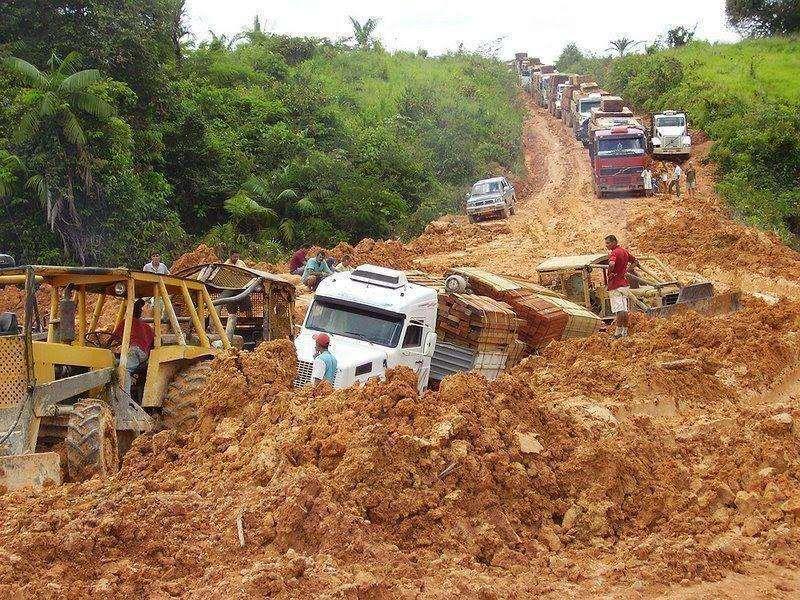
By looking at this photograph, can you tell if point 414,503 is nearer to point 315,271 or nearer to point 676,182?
point 315,271

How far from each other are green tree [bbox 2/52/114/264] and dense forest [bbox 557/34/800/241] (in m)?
20.4

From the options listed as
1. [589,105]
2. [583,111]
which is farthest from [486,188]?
[589,105]

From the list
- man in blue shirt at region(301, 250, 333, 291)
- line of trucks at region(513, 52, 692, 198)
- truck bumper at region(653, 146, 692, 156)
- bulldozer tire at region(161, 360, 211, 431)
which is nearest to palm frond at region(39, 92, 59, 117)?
man in blue shirt at region(301, 250, 333, 291)

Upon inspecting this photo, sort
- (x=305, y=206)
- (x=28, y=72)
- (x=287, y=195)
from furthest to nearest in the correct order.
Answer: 1. (x=287, y=195)
2. (x=305, y=206)
3. (x=28, y=72)

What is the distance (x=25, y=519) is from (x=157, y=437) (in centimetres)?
213

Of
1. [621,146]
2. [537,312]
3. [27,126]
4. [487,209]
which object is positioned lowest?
[487,209]

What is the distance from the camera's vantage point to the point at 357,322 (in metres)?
13.4

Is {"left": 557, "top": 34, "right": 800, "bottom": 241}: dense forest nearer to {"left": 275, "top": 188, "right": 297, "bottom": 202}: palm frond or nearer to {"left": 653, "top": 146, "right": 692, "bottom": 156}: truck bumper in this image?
{"left": 653, "top": 146, "right": 692, "bottom": 156}: truck bumper

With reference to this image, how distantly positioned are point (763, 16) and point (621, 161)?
38.0 m

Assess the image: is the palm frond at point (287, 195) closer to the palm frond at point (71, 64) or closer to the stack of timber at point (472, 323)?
the palm frond at point (71, 64)

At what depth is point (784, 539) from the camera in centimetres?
830

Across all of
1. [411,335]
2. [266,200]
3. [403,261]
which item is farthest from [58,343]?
[266,200]

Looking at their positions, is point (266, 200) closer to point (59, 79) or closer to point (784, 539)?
point (59, 79)

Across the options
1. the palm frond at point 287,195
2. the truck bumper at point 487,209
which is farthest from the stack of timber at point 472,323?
the truck bumper at point 487,209
